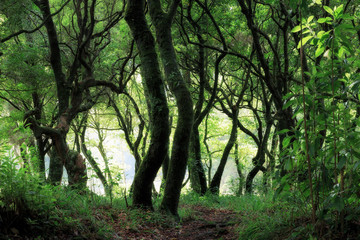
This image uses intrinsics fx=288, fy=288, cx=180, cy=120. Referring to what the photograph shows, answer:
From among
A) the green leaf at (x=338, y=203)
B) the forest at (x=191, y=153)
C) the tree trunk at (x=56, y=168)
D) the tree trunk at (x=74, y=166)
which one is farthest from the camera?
the tree trunk at (x=56, y=168)

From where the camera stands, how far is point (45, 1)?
8.34 m

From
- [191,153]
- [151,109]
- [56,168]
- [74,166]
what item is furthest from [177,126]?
[56,168]

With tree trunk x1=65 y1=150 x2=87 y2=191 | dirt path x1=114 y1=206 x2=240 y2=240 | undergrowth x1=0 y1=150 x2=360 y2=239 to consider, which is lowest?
dirt path x1=114 y1=206 x2=240 y2=240

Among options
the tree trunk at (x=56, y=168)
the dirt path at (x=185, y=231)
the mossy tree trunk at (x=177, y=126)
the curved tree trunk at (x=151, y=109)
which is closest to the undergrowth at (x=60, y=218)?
the dirt path at (x=185, y=231)

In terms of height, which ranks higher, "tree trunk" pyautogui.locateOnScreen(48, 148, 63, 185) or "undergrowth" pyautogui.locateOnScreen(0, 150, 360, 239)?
"tree trunk" pyautogui.locateOnScreen(48, 148, 63, 185)

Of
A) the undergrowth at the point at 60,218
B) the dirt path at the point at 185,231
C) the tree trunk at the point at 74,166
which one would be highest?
the tree trunk at the point at 74,166

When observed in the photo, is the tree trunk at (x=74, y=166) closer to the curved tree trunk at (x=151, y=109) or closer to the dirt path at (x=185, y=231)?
the curved tree trunk at (x=151, y=109)

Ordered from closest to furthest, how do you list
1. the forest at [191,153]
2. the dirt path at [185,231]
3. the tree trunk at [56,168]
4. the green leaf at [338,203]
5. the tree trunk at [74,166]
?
the green leaf at [338,203] < the forest at [191,153] < the dirt path at [185,231] < the tree trunk at [74,166] < the tree trunk at [56,168]

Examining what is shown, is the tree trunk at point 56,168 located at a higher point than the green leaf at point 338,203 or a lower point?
higher

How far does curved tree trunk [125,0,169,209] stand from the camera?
5418mm

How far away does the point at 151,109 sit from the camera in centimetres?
561

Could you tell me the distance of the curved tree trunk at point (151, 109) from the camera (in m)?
5.42

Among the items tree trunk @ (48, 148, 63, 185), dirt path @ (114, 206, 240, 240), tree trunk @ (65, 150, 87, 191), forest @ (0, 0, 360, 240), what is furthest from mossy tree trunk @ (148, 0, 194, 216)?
tree trunk @ (48, 148, 63, 185)

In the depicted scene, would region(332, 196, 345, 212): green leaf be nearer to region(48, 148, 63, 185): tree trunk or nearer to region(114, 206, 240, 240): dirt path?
region(114, 206, 240, 240): dirt path
